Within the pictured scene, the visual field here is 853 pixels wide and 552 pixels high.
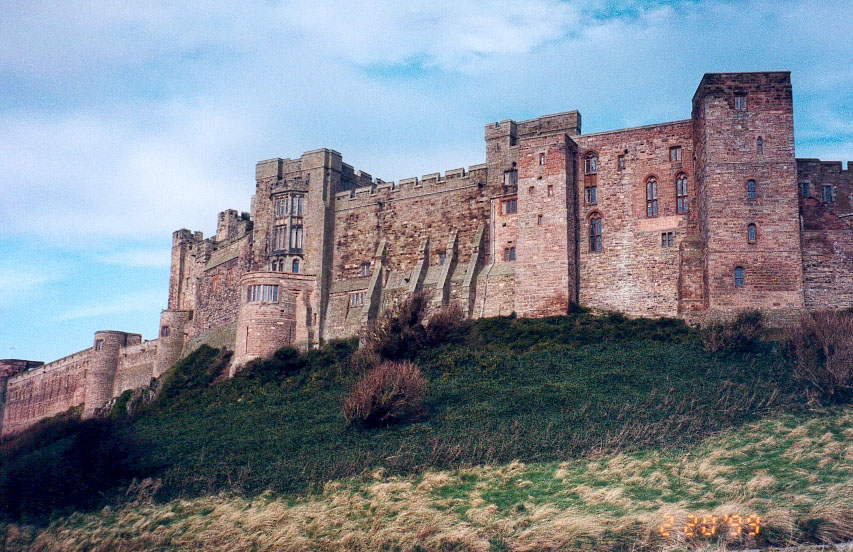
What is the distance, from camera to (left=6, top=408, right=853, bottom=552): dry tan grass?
2008cm

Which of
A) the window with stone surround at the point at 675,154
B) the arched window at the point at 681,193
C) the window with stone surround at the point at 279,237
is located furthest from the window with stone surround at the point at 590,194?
the window with stone surround at the point at 279,237

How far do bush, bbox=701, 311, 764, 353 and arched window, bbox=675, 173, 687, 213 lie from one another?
284 inches

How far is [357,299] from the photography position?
1975 inches

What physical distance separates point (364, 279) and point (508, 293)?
9586mm

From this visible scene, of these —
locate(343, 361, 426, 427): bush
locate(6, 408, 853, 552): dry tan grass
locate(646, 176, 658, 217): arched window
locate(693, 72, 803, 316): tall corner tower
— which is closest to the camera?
locate(6, 408, 853, 552): dry tan grass

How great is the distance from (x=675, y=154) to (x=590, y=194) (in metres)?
4.37

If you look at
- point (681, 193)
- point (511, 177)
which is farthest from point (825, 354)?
point (511, 177)

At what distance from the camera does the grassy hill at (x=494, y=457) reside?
2209 centimetres

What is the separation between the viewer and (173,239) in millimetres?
70438

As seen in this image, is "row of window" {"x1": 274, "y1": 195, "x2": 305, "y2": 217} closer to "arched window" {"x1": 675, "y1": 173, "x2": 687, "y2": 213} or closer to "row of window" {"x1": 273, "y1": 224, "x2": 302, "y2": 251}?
"row of window" {"x1": 273, "y1": 224, "x2": 302, "y2": 251}

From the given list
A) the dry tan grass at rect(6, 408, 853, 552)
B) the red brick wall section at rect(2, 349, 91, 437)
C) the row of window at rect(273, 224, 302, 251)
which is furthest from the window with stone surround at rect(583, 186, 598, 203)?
the red brick wall section at rect(2, 349, 91, 437)

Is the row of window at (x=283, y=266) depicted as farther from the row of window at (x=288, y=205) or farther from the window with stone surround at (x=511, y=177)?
the window with stone surround at (x=511, y=177)

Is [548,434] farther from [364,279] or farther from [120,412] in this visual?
[120,412]

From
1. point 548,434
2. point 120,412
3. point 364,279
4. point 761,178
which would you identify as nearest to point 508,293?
point 364,279
